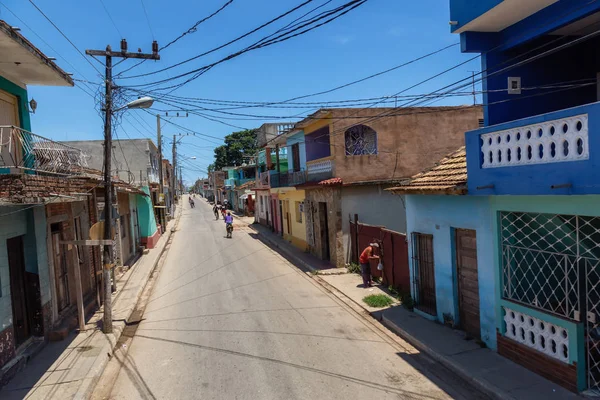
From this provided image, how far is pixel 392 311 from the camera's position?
32.9ft

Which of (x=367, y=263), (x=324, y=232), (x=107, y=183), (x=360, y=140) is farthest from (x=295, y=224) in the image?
(x=107, y=183)

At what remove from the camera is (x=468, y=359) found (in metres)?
6.99

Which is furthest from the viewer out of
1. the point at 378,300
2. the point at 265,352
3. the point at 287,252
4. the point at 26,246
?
the point at 287,252

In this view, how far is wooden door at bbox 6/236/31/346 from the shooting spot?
8109mm

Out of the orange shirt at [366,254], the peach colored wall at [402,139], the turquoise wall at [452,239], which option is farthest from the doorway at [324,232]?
the turquoise wall at [452,239]

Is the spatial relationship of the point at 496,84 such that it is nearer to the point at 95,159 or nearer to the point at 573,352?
the point at 573,352

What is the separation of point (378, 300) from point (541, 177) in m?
6.02

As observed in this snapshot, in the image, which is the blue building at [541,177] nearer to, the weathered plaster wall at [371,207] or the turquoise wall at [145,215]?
the weathered plaster wall at [371,207]

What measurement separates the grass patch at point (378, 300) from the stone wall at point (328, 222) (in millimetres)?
4172

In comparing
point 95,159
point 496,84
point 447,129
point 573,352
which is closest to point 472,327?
point 573,352

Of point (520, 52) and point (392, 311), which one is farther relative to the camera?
point (392, 311)

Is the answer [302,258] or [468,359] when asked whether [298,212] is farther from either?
[468,359]

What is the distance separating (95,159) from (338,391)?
2418 centimetres

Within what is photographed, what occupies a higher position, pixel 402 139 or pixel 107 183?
pixel 402 139
